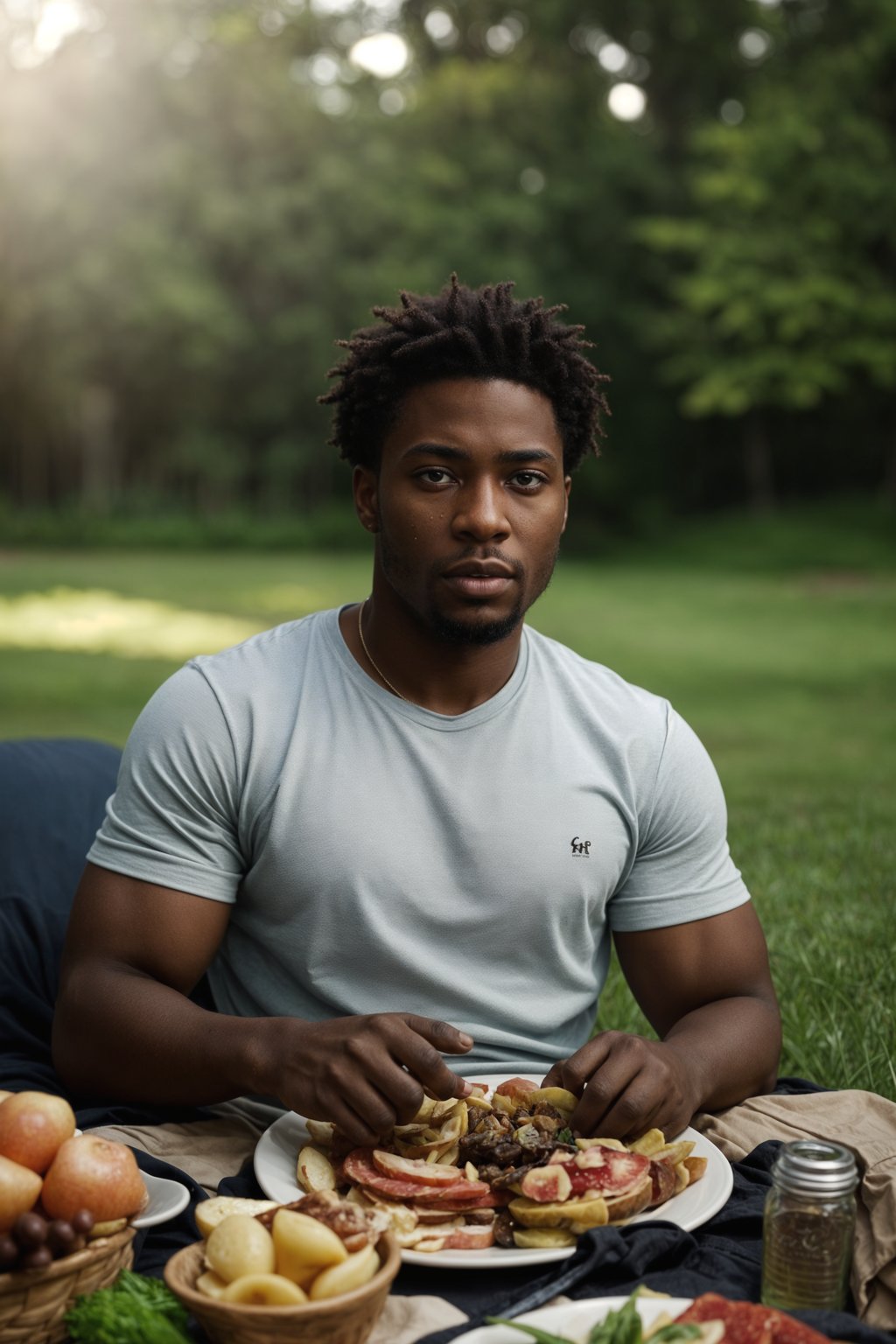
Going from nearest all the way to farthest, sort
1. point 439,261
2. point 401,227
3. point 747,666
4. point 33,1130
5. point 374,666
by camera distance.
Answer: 1. point 33,1130
2. point 374,666
3. point 747,666
4. point 439,261
5. point 401,227

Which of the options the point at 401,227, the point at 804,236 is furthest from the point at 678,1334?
the point at 401,227

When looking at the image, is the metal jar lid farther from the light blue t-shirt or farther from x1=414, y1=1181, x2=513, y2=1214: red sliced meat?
the light blue t-shirt

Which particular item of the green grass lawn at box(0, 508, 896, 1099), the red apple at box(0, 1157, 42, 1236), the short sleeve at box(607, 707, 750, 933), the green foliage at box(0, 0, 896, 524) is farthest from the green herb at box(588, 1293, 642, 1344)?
the green foliage at box(0, 0, 896, 524)

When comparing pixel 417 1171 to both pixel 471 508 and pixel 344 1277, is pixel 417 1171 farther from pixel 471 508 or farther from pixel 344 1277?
pixel 471 508

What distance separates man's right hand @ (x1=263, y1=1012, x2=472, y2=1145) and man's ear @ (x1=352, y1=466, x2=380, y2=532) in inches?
44.8

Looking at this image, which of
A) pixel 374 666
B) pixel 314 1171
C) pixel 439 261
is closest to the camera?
pixel 314 1171

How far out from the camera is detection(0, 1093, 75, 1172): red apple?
2027 mm

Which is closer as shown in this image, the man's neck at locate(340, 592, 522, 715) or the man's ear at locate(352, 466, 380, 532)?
the man's neck at locate(340, 592, 522, 715)

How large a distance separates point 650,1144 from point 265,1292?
0.78 meters

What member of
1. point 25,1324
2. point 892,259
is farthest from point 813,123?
point 25,1324

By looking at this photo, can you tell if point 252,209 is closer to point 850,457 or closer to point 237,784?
point 850,457


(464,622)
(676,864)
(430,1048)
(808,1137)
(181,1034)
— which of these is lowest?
(808,1137)

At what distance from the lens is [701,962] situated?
295 cm

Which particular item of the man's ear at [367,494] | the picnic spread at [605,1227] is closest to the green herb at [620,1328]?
the picnic spread at [605,1227]
